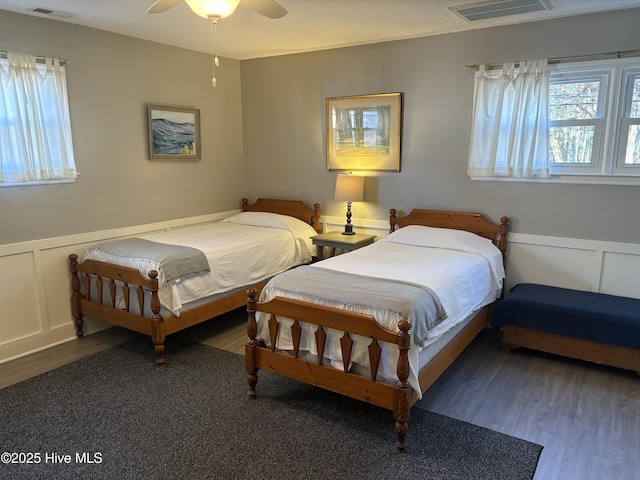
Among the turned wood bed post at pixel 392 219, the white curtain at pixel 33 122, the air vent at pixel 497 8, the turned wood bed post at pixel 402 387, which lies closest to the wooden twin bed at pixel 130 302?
the white curtain at pixel 33 122

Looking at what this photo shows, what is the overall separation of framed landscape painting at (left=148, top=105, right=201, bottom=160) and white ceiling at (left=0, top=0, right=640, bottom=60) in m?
0.63

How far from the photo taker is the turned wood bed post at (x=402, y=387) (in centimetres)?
216

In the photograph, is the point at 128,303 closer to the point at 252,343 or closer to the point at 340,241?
the point at 252,343

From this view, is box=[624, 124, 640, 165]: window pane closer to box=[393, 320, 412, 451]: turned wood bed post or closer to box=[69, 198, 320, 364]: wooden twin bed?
box=[393, 320, 412, 451]: turned wood bed post

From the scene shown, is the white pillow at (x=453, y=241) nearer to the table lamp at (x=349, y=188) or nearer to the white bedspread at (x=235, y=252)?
the table lamp at (x=349, y=188)

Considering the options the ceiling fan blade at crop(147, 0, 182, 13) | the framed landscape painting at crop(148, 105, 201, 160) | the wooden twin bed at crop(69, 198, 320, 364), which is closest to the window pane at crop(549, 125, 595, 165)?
the wooden twin bed at crop(69, 198, 320, 364)

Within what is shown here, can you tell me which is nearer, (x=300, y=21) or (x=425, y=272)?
(x=425, y=272)

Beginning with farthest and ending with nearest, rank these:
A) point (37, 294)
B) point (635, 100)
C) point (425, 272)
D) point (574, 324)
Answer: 1. point (37, 294)
2. point (635, 100)
3. point (574, 324)
4. point (425, 272)

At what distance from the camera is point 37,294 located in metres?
3.47

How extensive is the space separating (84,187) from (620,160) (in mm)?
4115

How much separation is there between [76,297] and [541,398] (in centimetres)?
344

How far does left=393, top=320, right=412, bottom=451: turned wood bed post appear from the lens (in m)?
2.16

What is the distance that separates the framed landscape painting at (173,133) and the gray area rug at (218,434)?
2.11m

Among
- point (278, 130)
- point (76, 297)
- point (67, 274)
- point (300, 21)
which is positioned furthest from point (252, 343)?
point (278, 130)
